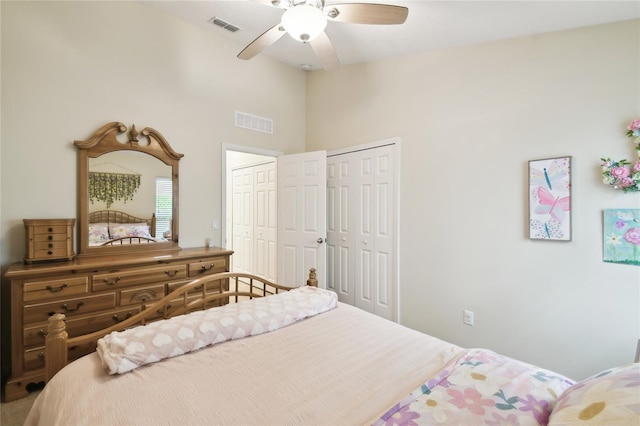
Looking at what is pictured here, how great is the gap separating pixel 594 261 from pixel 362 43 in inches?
106

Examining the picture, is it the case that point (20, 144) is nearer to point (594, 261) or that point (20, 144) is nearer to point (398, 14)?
point (398, 14)

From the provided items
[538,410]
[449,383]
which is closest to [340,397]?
[449,383]

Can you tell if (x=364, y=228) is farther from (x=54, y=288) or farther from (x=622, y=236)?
(x=54, y=288)

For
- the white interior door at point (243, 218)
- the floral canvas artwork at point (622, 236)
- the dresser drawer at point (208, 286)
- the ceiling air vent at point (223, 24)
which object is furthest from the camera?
the white interior door at point (243, 218)

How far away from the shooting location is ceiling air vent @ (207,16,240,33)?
2.85m

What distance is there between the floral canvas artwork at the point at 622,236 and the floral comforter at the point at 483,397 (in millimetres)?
1511

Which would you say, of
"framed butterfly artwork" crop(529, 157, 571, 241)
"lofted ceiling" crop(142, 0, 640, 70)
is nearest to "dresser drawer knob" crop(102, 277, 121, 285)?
"lofted ceiling" crop(142, 0, 640, 70)

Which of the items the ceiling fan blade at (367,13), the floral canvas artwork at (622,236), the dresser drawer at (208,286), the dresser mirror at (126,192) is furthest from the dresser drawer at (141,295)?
the floral canvas artwork at (622,236)

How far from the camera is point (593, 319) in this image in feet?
6.93

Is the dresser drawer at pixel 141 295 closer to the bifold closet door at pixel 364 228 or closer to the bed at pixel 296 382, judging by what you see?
the bed at pixel 296 382

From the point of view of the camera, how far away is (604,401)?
29.8 inches

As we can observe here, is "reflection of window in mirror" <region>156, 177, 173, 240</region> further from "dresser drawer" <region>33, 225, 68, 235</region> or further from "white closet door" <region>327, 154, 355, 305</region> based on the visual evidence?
"white closet door" <region>327, 154, 355, 305</region>

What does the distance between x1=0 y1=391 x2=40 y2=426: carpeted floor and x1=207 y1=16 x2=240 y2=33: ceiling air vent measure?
3.40 meters

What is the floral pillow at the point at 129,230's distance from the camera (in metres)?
2.67
